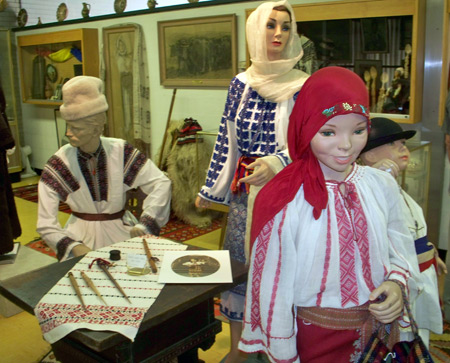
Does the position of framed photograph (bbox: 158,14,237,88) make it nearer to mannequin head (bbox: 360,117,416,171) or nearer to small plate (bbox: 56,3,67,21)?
small plate (bbox: 56,3,67,21)

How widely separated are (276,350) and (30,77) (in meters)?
7.64

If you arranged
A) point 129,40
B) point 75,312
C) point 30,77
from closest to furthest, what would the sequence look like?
point 75,312 → point 129,40 → point 30,77

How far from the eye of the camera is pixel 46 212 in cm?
239

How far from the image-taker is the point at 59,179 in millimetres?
2461

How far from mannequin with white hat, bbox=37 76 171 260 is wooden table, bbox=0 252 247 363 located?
0.47m

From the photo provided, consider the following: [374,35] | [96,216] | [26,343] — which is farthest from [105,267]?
Answer: [374,35]

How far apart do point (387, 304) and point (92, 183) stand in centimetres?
159

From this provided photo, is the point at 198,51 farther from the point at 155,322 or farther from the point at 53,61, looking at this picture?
the point at 155,322

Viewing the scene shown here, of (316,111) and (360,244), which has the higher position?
(316,111)

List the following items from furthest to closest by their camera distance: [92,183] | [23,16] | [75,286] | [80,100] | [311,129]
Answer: [23,16] < [92,183] < [80,100] < [75,286] < [311,129]

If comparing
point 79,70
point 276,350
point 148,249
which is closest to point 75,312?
point 148,249

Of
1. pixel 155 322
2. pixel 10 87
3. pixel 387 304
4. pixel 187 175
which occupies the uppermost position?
pixel 10 87

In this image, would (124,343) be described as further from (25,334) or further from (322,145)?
(25,334)

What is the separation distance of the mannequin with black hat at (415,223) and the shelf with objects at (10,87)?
22.8 feet
